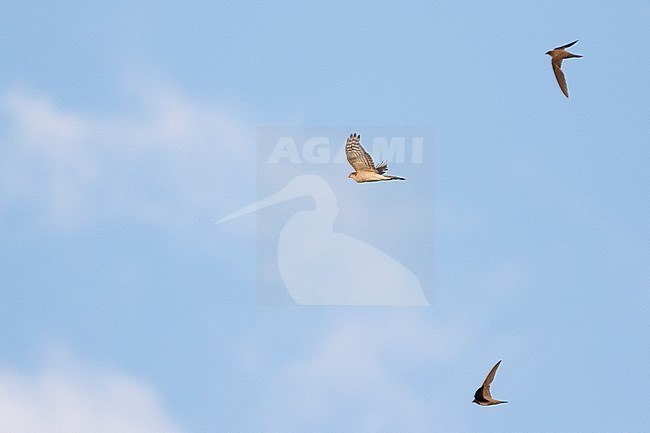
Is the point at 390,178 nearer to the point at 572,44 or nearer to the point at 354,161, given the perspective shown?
the point at 354,161

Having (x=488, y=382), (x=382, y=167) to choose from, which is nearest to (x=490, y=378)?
(x=488, y=382)

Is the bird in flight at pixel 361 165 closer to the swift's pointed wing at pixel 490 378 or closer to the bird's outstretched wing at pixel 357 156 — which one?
the bird's outstretched wing at pixel 357 156

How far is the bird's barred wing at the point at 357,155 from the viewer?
3531 cm

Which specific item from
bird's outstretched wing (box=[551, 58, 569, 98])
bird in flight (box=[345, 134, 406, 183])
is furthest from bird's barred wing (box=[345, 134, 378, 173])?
bird's outstretched wing (box=[551, 58, 569, 98])

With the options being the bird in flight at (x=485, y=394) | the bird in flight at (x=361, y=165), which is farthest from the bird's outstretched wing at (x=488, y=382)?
the bird in flight at (x=361, y=165)

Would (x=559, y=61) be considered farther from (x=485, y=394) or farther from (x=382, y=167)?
(x=485, y=394)

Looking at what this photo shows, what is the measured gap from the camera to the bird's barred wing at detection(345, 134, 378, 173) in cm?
3531

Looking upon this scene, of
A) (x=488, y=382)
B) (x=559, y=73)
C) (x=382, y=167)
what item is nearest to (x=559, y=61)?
(x=559, y=73)

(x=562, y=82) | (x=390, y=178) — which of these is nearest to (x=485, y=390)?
(x=390, y=178)

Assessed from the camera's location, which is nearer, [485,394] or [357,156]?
[485,394]

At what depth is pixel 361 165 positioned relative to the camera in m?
35.9

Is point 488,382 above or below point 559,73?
below

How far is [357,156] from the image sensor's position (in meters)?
35.5

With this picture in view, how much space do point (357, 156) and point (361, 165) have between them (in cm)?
46
